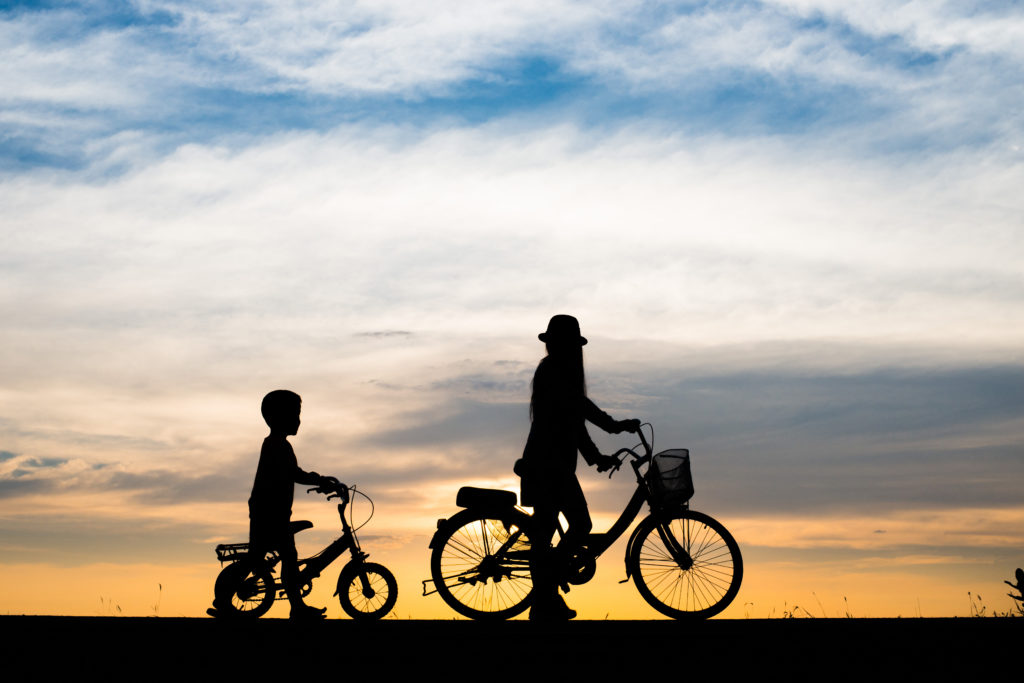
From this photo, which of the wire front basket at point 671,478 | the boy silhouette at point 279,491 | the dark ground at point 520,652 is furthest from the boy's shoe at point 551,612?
the boy silhouette at point 279,491

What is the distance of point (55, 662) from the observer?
5855mm

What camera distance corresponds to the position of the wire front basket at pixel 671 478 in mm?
9055

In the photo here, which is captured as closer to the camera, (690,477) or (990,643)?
(990,643)

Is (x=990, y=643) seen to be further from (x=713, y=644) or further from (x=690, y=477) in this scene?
(x=690, y=477)

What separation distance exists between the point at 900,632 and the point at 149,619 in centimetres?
668

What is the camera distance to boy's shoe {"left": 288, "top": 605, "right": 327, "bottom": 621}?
31.0 ft

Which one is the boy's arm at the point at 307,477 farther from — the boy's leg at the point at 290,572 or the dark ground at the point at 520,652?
the dark ground at the point at 520,652

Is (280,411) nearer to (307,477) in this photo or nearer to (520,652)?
(307,477)

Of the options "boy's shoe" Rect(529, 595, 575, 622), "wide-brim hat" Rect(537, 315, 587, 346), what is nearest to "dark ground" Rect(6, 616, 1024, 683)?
"boy's shoe" Rect(529, 595, 575, 622)

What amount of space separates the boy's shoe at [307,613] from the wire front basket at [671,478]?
3353 millimetres

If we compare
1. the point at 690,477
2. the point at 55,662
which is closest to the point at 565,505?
the point at 690,477

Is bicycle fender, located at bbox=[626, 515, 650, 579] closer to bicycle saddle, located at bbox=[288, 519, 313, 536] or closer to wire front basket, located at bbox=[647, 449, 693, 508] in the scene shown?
wire front basket, located at bbox=[647, 449, 693, 508]

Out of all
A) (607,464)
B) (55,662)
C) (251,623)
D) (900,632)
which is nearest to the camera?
(55,662)

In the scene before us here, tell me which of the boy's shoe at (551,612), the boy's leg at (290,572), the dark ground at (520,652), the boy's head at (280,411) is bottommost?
the dark ground at (520,652)
